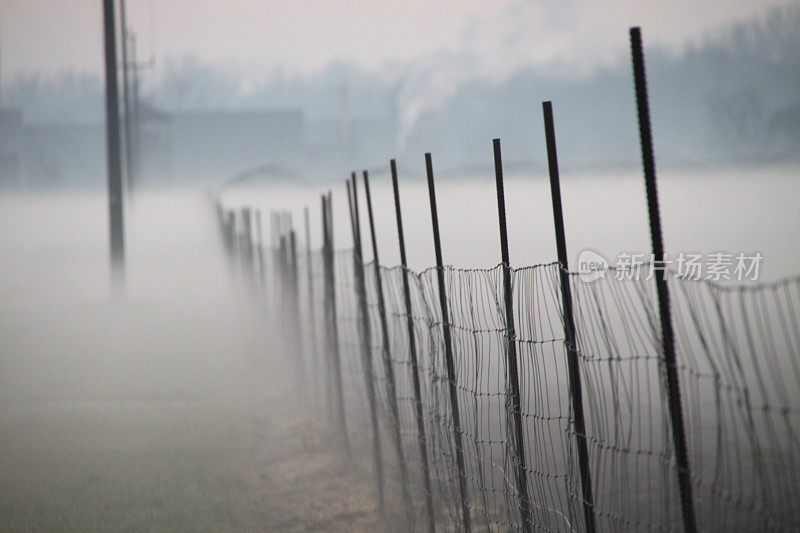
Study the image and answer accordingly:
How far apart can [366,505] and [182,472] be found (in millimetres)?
1346

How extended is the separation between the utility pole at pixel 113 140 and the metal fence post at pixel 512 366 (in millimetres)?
9039

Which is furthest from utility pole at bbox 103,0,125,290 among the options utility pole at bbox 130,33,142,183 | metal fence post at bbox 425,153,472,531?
utility pole at bbox 130,33,142,183

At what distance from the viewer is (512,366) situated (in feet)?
10.6

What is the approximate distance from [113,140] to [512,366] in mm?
9413

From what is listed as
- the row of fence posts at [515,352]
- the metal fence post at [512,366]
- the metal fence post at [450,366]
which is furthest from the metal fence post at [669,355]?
the metal fence post at [450,366]

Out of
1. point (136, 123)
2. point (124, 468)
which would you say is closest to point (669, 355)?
point (124, 468)

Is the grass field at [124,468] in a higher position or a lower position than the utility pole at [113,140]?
lower

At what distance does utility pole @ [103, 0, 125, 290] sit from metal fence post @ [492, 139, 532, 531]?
9.04 m

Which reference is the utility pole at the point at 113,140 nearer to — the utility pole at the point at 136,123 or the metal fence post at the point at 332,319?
the metal fence post at the point at 332,319

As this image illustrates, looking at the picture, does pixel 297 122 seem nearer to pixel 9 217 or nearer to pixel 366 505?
pixel 9 217

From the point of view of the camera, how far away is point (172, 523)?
476 cm

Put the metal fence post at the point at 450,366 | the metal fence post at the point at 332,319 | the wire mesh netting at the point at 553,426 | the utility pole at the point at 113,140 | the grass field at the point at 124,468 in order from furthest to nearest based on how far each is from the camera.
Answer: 1. the utility pole at the point at 113,140
2. the metal fence post at the point at 332,319
3. the grass field at the point at 124,468
4. the metal fence post at the point at 450,366
5. the wire mesh netting at the point at 553,426

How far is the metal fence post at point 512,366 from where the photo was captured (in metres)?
3.16

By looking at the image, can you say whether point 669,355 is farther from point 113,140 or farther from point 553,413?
point 113,140
